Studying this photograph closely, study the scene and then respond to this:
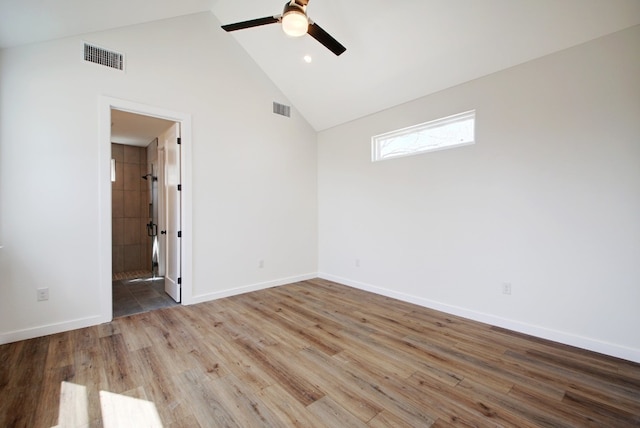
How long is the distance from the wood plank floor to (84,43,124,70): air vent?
2910 millimetres

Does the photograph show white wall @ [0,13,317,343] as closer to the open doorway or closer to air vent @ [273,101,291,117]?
air vent @ [273,101,291,117]

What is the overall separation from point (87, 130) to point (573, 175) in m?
4.98

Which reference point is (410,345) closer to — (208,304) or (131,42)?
(208,304)

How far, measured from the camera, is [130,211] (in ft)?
19.6

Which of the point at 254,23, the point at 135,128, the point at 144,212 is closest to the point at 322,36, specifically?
the point at 254,23

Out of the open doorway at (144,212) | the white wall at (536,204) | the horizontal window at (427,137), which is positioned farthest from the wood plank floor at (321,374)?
the horizontal window at (427,137)

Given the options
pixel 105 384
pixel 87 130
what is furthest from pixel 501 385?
pixel 87 130

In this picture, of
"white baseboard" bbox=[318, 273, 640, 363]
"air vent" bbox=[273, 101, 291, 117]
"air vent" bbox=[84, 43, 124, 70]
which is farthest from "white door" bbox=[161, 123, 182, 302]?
"white baseboard" bbox=[318, 273, 640, 363]

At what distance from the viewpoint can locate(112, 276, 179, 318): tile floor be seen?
11.7ft

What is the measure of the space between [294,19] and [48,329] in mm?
3763

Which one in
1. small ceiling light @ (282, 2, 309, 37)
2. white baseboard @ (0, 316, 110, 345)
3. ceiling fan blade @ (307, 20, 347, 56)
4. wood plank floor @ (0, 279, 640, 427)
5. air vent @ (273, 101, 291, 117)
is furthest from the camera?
air vent @ (273, 101, 291, 117)

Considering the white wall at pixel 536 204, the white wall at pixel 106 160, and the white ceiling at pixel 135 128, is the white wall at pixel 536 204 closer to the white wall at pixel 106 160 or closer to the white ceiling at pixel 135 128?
the white wall at pixel 106 160

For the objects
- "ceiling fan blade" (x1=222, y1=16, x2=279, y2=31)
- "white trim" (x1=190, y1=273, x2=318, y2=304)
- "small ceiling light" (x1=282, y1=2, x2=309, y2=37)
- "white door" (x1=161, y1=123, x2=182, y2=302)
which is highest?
"ceiling fan blade" (x1=222, y1=16, x2=279, y2=31)

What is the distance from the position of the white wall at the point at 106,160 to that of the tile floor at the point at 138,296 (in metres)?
0.45
